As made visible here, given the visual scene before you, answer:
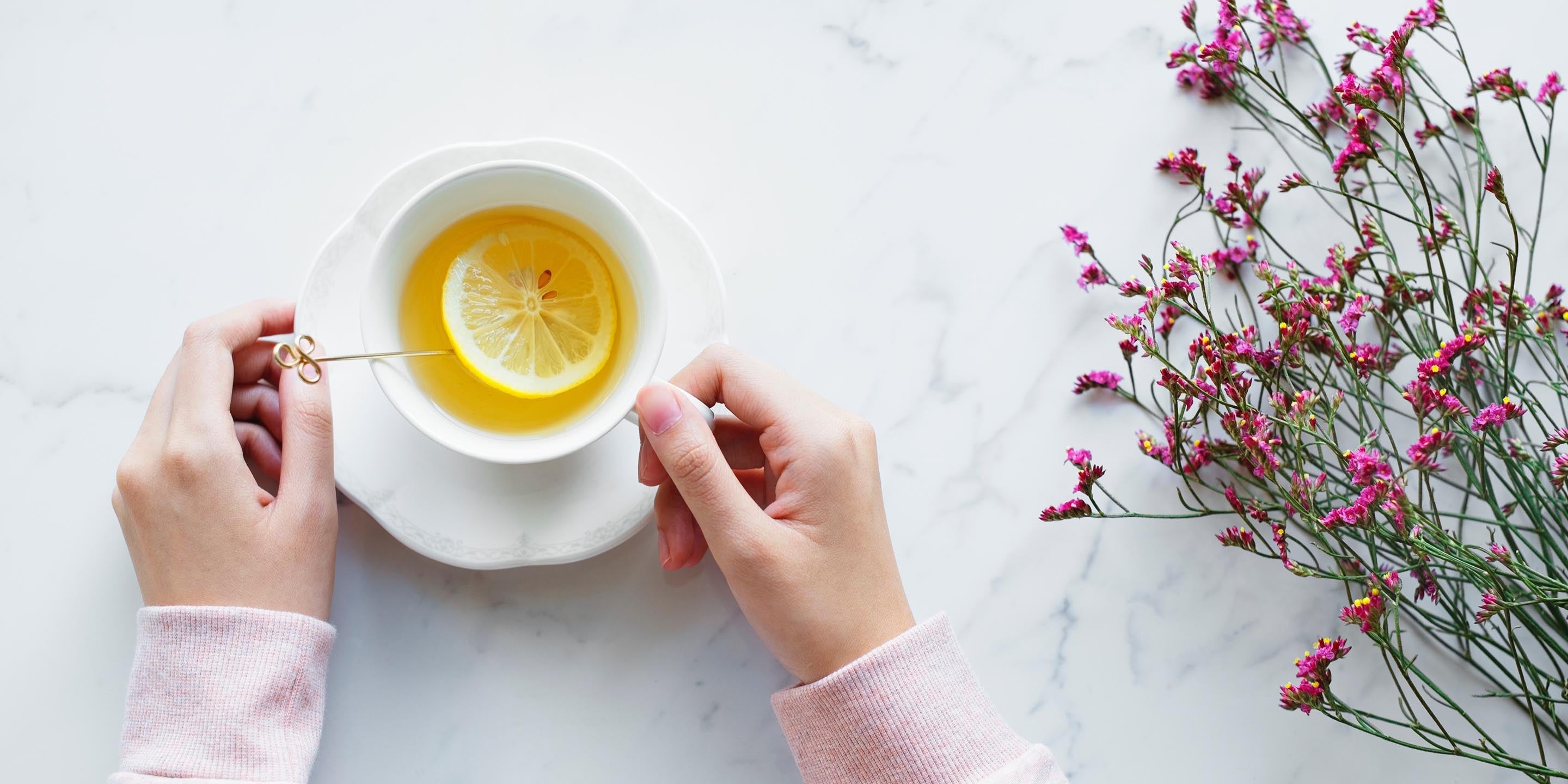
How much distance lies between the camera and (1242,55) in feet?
4.38

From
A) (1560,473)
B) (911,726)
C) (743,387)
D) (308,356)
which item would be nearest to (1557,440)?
(1560,473)

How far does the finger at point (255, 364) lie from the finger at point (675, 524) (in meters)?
0.48

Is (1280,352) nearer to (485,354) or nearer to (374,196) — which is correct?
(485,354)

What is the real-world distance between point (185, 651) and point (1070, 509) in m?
1.03

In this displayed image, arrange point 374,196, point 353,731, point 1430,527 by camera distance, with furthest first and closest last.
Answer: point 353,731, point 374,196, point 1430,527

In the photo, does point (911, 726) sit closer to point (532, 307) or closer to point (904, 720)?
point (904, 720)

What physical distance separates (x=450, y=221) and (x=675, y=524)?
0.44 metres

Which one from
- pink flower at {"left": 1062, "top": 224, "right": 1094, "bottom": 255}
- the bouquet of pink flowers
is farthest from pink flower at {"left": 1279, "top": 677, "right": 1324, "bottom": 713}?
pink flower at {"left": 1062, "top": 224, "right": 1094, "bottom": 255}

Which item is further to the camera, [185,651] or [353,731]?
[353,731]

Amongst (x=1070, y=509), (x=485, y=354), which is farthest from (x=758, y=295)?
(x=1070, y=509)

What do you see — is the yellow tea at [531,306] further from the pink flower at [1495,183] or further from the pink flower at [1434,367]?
the pink flower at [1495,183]

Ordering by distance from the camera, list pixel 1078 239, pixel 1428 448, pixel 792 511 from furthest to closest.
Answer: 1. pixel 1078 239
2. pixel 792 511
3. pixel 1428 448

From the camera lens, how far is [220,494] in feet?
3.58

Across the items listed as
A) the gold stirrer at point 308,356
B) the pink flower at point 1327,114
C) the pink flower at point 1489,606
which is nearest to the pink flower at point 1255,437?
the pink flower at point 1489,606
